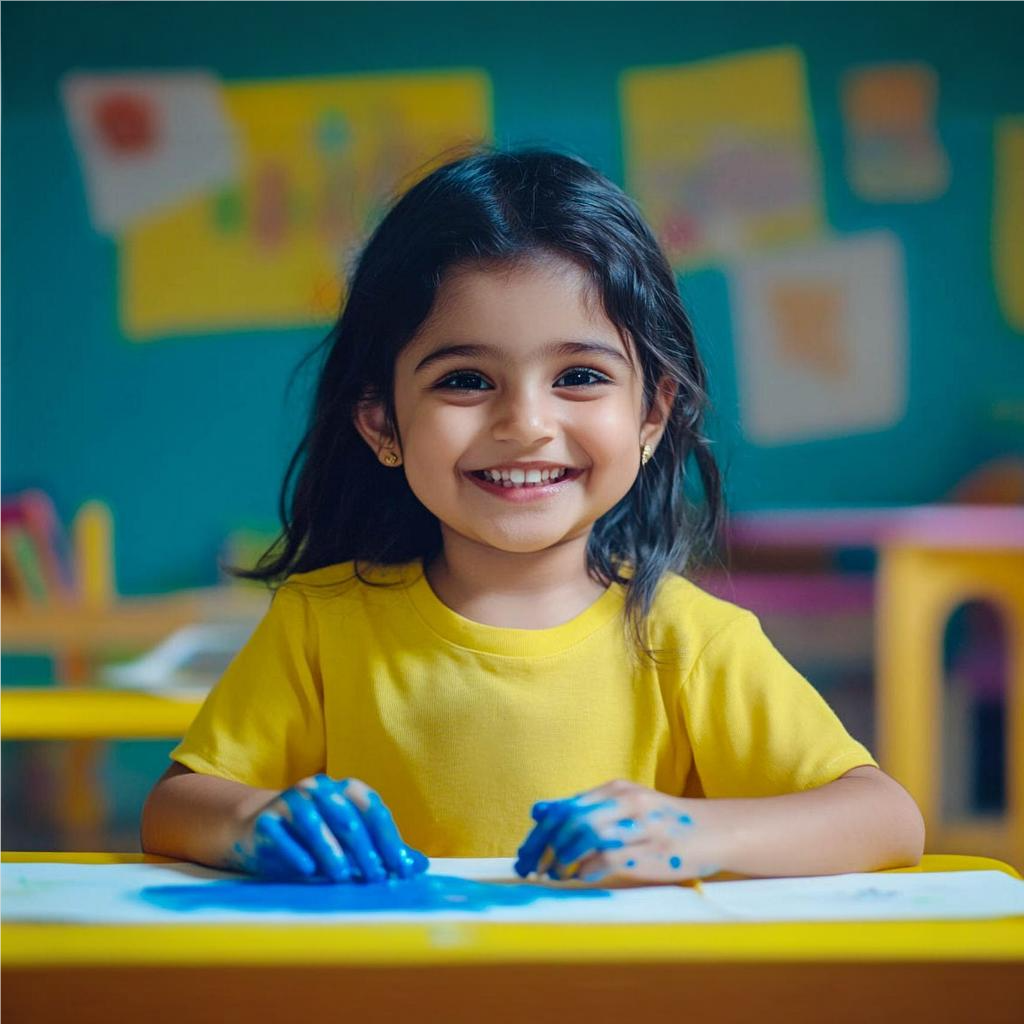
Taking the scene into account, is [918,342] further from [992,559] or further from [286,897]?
[286,897]

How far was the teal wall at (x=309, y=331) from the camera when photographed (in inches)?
170

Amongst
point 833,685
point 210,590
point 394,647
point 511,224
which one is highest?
point 511,224

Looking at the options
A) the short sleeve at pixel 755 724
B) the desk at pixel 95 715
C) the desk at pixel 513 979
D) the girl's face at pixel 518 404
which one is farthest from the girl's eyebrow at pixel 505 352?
the desk at pixel 95 715

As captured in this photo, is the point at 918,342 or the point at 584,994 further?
the point at 918,342

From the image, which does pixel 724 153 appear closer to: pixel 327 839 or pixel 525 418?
pixel 525 418

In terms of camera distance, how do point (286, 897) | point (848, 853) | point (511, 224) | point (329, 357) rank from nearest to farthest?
point (286, 897) → point (848, 853) → point (511, 224) → point (329, 357)

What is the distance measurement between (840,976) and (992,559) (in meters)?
2.37

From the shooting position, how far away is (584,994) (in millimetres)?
616

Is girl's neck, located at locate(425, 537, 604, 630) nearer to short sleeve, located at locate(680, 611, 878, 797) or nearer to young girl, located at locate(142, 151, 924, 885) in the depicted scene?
young girl, located at locate(142, 151, 924, 885)

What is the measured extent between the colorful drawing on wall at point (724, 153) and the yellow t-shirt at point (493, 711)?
11.3 ft

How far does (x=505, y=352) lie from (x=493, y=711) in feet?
0.86

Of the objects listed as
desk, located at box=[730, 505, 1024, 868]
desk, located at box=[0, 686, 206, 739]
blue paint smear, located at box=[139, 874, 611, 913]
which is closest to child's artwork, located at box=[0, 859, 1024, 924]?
blue paint smear, located at box=[139, 874, 611, 913]

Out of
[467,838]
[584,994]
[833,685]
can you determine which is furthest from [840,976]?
[833,685]

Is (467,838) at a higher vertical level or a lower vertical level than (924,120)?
lower
